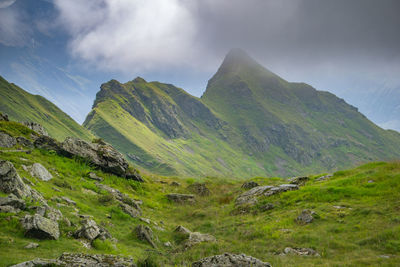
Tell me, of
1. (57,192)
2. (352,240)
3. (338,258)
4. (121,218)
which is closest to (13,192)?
(57,192)

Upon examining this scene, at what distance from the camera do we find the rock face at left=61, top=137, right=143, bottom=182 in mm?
27359

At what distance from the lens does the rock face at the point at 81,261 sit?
22.9 feet

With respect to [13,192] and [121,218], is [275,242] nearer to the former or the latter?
[121,218]

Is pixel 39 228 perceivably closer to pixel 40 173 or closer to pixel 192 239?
pixel 192 239

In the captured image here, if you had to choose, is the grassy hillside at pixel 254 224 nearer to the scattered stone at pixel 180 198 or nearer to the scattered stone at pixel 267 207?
the scattered stone at pixel 267 207

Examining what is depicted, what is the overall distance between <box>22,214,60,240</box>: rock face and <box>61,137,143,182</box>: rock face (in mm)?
18331

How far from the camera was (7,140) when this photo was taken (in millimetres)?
22844

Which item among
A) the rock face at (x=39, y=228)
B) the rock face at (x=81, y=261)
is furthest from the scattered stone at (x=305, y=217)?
the rock face at (x=39, y=228)

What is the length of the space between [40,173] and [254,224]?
1821 centimetres

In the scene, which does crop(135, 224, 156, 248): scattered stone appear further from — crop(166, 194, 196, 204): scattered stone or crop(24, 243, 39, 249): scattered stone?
crop(166, 194, 196, 204): scattered stone

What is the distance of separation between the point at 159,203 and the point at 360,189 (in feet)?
70.6

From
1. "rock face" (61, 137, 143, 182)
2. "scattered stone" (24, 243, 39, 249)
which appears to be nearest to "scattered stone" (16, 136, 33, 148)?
"rock face" (61, 137, 143, 182)

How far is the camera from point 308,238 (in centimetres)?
1352

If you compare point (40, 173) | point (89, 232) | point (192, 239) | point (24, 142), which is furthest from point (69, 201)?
point (24, 142)
